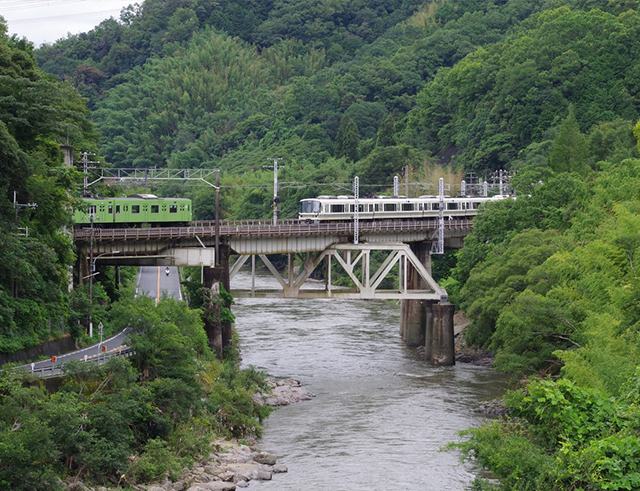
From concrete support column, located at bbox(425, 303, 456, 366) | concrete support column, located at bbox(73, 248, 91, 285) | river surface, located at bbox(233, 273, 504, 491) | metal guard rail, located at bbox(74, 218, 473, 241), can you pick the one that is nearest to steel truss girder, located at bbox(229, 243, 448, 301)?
concrete support column, located at bbox(425, 303, 456, 366)

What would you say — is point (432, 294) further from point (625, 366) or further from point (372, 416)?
point (625, 366)

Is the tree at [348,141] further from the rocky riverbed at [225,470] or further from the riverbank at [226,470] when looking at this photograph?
the rocky riverbed at [225,470]

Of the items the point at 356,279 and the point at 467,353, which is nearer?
the point at 356,279

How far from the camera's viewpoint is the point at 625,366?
45156 mm

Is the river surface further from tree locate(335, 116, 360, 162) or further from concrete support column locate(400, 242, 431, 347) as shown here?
tree locate(335, 116, 360, 162)

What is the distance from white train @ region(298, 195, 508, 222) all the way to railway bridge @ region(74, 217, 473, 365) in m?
0.98

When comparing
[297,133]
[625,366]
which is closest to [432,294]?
[625,366]

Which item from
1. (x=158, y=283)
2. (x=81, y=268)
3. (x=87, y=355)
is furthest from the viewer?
(x=158, y=283)

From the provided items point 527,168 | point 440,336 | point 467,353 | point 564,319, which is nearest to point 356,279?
point 440,336

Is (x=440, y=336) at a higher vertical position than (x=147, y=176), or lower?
lower

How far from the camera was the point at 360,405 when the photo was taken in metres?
63.3

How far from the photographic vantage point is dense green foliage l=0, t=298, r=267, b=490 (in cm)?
4172

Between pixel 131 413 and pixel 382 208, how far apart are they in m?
40.7

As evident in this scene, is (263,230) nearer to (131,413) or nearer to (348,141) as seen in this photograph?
(131,413)
